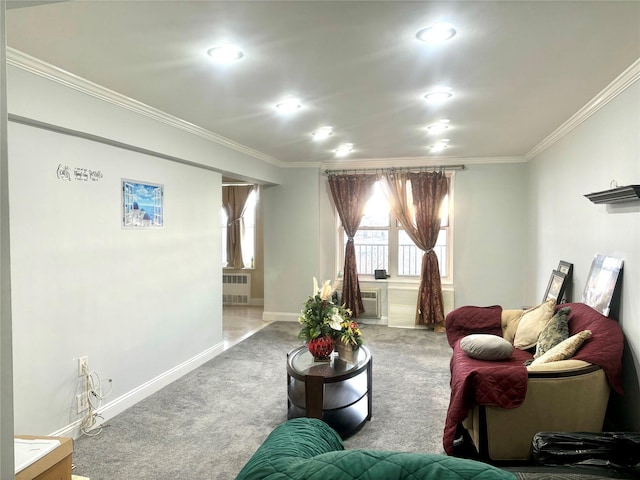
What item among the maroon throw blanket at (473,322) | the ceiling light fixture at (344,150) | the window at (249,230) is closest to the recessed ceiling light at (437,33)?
the maroon throw blanket at (473,322)

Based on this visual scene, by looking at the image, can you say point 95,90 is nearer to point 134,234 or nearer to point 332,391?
point 134,234

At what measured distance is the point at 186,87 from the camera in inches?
117

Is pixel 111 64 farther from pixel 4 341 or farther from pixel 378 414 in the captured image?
pixel 378 414

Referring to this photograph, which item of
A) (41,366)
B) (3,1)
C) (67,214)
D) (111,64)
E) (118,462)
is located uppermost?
(111,64)

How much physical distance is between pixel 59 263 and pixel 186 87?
57.1 inches

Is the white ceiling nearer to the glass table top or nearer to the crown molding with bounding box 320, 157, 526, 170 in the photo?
the glass table top

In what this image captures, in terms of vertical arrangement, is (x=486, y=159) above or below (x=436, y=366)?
above

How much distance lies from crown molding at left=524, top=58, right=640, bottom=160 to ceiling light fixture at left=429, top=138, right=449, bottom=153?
105cm

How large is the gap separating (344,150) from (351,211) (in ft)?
4.16

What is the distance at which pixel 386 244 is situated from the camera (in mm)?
6773

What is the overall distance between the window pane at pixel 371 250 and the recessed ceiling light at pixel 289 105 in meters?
3.48

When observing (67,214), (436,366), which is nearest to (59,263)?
(67,214)

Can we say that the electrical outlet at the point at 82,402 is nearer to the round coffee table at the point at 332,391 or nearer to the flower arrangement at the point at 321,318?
the round coffee table at the point at 332,391

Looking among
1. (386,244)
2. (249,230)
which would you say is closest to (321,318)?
(386,244)
